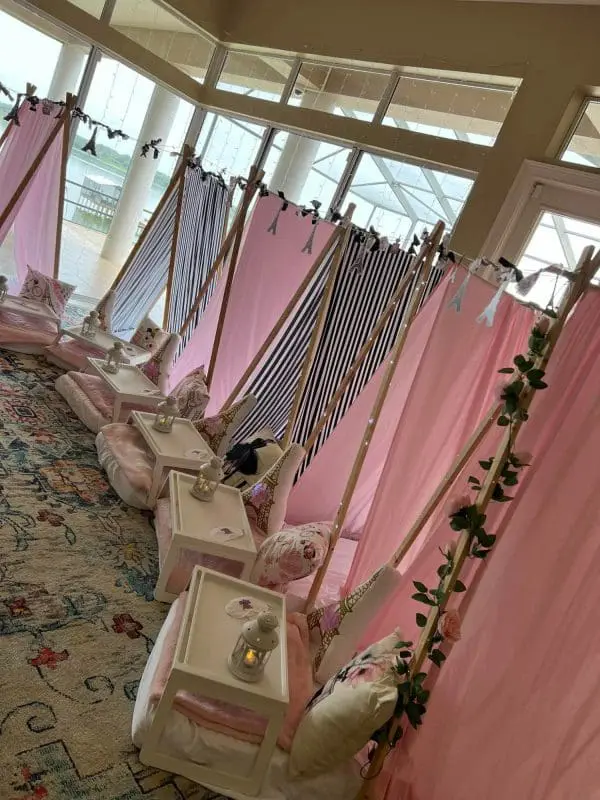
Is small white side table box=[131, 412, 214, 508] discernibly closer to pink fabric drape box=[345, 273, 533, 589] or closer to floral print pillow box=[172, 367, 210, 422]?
floral print pillow box=[172, 367, 210, 422]

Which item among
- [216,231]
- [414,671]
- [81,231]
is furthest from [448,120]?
[81,231]

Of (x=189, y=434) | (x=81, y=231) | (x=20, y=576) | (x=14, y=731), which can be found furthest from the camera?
(x=81, y=231)

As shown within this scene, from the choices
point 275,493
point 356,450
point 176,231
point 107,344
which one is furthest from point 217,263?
point 275,493

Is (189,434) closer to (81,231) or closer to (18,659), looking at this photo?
(18,659)

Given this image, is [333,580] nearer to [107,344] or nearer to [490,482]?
[490,482]

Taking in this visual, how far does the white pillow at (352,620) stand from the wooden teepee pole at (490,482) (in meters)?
0.32

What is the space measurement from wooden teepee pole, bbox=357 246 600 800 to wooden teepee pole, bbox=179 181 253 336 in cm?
317

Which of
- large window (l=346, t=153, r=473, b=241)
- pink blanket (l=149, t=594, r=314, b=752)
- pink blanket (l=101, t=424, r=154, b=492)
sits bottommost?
pink blanket (l=149, t=594, r=314, b=752)

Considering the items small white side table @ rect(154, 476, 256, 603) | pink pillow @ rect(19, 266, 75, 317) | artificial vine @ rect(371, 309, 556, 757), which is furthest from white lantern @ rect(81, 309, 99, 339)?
artificial vine @ rect(371, 309, 556, 757)

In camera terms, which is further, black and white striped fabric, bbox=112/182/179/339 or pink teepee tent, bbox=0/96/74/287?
black and white striped fabric, bbox=112/182/179/339

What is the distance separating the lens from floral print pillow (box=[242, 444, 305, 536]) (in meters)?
3.46

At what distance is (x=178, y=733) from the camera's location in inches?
83.9

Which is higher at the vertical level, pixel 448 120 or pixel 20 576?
pixel 448 120

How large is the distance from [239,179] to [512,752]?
13.5 ft
